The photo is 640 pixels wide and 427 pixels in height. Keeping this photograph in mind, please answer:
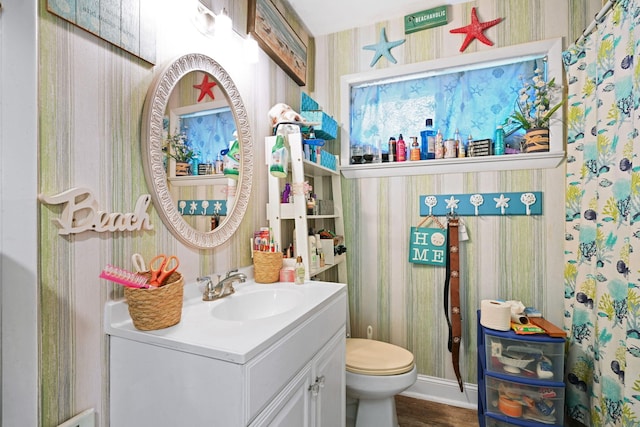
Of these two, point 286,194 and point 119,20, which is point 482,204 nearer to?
point 286,194

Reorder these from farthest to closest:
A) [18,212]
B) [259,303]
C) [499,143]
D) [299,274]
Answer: [499,143] → [299,274] → [259,303] → [18,212]

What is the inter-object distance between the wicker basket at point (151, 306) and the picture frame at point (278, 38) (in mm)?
1434

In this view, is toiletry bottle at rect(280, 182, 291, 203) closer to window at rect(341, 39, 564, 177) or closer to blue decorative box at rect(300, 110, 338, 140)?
blue decorative box at rect(300, 110, 338, 140)

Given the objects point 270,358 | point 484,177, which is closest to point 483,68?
point 484,177

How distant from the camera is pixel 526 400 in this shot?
1571 mm

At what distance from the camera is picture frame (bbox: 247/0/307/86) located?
64.2 inches

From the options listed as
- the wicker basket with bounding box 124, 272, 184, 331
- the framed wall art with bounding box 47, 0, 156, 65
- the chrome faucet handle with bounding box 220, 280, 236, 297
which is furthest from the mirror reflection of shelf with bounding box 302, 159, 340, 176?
the wicker basket with bounding box 124, 272, 184, 331

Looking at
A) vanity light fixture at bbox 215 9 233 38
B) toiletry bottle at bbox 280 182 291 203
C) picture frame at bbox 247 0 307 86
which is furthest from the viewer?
toiletry bottle at bbox 280 182 291 203

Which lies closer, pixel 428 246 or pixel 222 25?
pixel 222 25

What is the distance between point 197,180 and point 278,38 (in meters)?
1.17

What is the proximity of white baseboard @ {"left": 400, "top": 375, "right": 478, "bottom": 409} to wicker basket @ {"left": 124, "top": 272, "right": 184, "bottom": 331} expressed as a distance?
1833mm

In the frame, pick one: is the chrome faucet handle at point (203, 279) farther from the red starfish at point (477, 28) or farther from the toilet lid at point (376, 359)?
the red starfish at point (477, 28)

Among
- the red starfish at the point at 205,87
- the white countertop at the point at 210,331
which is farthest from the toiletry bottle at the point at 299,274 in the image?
the red starfish at the point at 205,87

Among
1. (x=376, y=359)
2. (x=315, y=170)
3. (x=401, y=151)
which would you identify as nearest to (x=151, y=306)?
(x=376, y=359)
